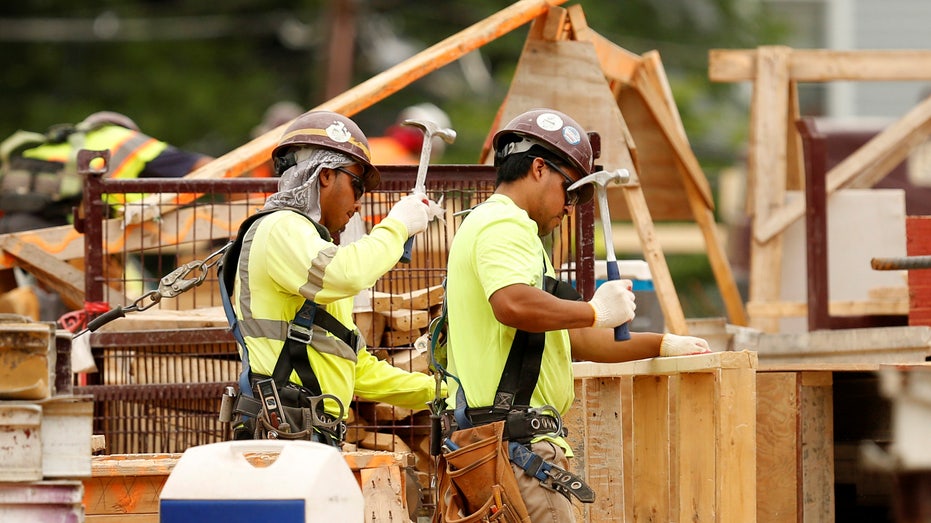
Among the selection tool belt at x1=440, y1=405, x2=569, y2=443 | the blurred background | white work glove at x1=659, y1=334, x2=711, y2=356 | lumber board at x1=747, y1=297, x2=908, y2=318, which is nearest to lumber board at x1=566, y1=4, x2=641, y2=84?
lumber board at x1=747, y1=297, x2=908, y2=318

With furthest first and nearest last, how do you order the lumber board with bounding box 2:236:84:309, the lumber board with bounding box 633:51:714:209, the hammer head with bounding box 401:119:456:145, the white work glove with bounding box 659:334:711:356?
the lumber board with bounding box 633:51:714:209, the lumber board with bounding box 2:236:84:309, the hammer head with bounding box 401:119:456:145, the white work glove with bounding box 659:334:711:356

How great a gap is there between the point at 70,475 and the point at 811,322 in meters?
5.28

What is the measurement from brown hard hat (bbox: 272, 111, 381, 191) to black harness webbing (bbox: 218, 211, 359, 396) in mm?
369

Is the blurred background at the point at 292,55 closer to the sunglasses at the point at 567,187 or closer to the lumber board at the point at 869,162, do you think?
the lumber board at the point at 869,162

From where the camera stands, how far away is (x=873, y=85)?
2806cm

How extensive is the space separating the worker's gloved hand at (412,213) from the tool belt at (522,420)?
38.1 inches

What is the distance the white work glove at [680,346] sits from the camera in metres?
6.22

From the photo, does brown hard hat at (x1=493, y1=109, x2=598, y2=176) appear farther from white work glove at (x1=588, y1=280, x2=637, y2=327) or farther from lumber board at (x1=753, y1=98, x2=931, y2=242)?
lumber board at (x1=753, y1=98, x2=931, y2=242)

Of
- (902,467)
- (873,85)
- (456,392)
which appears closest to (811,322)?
(902,467)

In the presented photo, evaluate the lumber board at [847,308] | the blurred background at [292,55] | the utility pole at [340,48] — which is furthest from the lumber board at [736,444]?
the utility pole at [340,48]

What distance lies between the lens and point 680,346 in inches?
245

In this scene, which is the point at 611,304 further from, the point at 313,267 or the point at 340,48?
the point at 340,48

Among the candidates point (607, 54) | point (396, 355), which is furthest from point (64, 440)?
point (607, 54)

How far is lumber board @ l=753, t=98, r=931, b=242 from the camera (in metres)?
10.4
